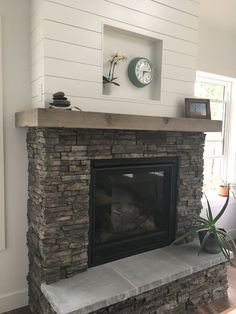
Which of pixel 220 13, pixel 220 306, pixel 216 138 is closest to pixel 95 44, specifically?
pixel 220 13

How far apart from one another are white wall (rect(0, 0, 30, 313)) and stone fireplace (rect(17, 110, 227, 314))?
93 mm

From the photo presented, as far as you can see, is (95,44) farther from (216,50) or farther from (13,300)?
(13,300)

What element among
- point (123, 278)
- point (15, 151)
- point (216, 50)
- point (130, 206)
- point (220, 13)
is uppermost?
point (220, 13)

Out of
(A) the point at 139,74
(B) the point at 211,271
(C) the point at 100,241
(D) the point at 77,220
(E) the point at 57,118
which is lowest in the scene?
(B) the point at 211,271

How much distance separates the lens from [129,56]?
2.21 metres

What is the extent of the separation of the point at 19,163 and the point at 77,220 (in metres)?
0.64

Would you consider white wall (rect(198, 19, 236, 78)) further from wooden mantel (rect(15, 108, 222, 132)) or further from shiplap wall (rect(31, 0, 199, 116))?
wooden mantel (rect(15, 108, 222, 132))

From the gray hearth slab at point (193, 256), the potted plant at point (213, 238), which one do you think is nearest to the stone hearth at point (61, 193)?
the gray hearth slab at point (193, 256)

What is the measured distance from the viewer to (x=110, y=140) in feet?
6.57

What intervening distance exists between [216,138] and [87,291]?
8.43ft

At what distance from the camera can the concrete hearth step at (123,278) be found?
5.40 feet

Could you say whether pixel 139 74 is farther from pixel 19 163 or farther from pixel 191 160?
pixel 19 163

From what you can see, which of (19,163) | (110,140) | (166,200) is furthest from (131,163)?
(19,163)

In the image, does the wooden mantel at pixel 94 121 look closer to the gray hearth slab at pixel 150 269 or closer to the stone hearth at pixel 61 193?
the stone hearth at pixel 61 193
